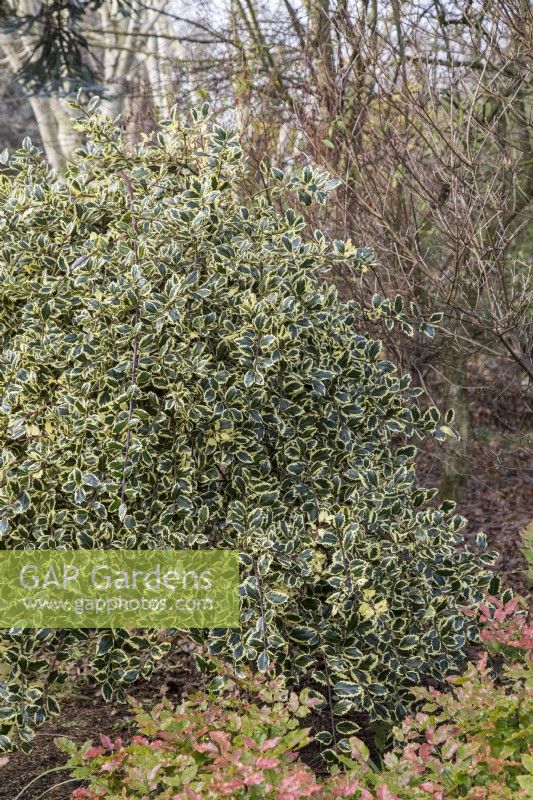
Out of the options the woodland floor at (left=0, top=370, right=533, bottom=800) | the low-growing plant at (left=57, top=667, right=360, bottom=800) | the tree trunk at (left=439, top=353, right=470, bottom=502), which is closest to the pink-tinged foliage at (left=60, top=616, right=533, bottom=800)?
the low-growing plant at (left=57, top=667, right=360, bottom=800)

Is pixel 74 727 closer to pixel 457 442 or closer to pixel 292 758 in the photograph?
pixel 292 758

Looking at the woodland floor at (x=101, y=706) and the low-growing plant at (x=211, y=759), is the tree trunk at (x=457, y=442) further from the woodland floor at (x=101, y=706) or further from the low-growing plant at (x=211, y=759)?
the low-growing plant at (x=211, y=759)

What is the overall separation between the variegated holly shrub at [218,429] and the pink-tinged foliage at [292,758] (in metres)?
0.38

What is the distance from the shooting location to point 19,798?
269 centimetres

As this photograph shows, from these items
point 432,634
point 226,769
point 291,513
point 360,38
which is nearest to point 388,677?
point 432,634

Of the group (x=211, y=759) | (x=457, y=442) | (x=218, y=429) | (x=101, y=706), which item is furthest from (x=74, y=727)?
(x=457, y=442)

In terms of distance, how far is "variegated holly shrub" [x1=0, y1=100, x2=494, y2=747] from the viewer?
8.71ft

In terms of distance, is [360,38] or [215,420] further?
[360,38]

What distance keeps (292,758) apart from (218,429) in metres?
1.08

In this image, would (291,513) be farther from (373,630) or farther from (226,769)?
(226,769)

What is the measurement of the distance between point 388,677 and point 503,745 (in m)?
0.75

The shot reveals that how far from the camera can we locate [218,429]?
2777mm

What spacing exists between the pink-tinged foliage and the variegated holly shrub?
38 cm

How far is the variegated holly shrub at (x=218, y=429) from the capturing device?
2.66 metres
